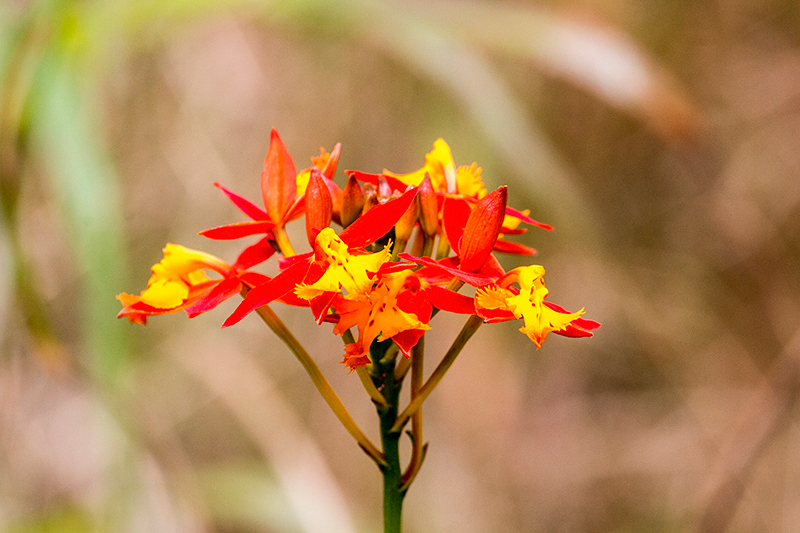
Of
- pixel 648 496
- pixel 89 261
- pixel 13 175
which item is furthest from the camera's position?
pixel 648 496

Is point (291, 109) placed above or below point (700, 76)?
below

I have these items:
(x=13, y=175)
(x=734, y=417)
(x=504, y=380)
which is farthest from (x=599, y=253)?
(x=13, y=175)

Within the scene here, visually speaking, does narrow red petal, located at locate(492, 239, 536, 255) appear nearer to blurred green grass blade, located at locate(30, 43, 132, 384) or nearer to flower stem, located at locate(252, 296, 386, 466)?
flower stem, located at locate(252, 296, 386, 466)

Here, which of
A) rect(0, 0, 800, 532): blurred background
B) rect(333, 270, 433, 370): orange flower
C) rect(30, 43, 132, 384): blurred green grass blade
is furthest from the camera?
rect(0, 0, 800, 532): blurred background

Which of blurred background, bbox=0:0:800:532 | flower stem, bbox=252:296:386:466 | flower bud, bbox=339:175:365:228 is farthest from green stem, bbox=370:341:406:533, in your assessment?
blurred background, bbox=0:0:800:532

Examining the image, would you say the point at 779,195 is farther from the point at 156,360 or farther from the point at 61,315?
the point at 61,315

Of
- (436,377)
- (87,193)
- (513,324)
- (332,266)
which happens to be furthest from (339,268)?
(513,324)
